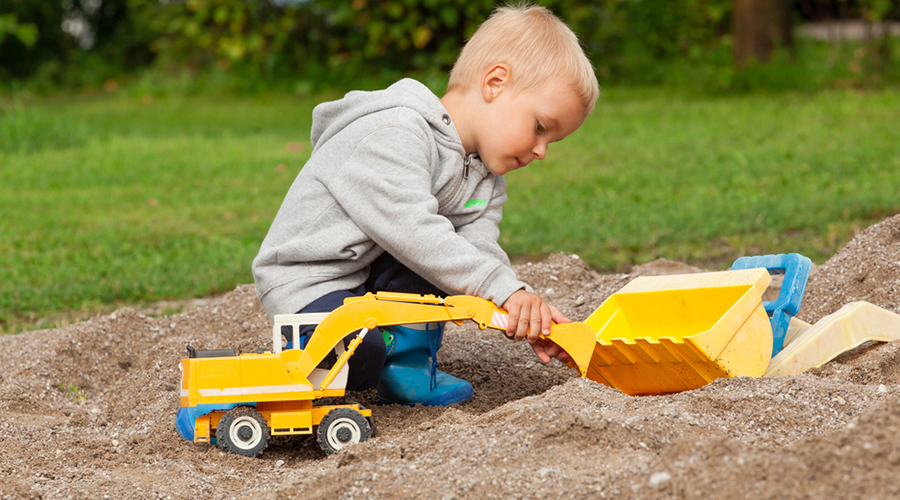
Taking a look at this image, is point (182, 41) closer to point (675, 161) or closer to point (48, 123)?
point (48, 123)

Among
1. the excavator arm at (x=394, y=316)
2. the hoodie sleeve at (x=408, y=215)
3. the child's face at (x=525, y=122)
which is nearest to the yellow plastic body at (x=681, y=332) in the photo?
the excavator arm at (x=394, y=316)

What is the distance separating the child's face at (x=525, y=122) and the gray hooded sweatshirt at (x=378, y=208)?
0.10 metres

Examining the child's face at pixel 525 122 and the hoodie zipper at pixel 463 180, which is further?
the hoodie zipper at pixel 463 180

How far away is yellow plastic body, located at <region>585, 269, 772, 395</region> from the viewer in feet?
7.17

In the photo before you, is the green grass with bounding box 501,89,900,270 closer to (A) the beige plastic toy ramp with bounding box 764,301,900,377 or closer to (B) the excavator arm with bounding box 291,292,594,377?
(A) the beige plastic toy ramp with bounding box 764,301,900,377

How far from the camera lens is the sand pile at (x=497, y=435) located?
1466 mm

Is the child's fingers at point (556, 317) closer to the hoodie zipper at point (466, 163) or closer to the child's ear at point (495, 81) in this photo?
the hoodie zipper at point (466, 163)

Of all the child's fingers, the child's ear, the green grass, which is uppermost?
the child's ear

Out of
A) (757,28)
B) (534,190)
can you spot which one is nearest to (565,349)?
(534,190)

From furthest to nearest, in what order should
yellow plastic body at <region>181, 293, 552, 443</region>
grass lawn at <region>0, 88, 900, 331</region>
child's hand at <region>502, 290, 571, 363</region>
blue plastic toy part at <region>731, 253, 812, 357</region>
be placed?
grass lawn at <region>0, 88, 900, 331</region> < blue plastic toy part at <region>731, 253, 812, 357</region> < child's hand at <region>502, 290, 571, 363</region> < yellow plastic body at <region>181, 293, 552, 443</region>

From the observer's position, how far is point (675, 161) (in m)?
6.19

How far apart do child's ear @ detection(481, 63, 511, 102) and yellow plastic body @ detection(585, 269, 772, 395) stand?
69 centimetres

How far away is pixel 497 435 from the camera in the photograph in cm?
180

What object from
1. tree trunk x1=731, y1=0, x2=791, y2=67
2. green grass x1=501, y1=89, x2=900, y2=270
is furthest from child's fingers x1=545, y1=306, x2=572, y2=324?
tree trunk x1=731, y1=0, x2=791, y2=67
